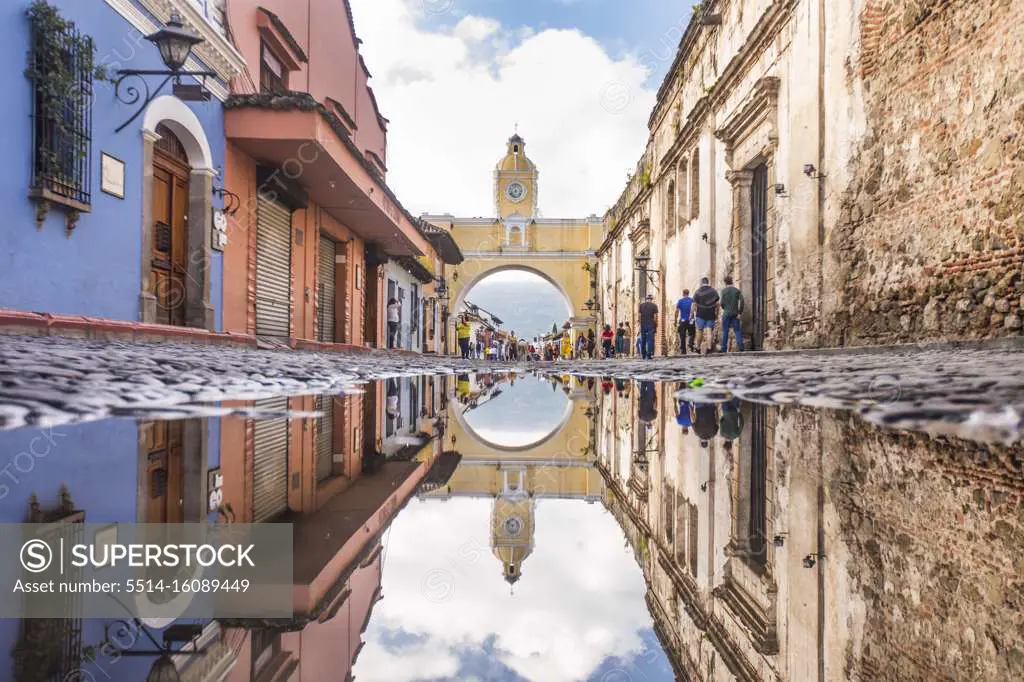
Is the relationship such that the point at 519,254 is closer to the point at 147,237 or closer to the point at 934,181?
the point at 147,237

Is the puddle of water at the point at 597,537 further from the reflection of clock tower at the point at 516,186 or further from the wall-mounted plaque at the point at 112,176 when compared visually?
the reflection of clock tower at the point at 516,186

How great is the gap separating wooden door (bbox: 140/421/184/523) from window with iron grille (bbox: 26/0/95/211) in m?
4.46

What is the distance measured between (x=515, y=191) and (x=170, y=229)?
118 feet

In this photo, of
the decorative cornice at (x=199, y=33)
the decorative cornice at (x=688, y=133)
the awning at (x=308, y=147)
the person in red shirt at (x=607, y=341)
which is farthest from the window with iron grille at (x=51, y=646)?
the person in red shirt at (x=607, y=341)

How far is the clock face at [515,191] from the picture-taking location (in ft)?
139

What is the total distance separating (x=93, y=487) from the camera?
4.39ft

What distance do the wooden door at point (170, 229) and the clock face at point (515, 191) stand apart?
35.1 metres

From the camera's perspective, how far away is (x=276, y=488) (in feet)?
5.04

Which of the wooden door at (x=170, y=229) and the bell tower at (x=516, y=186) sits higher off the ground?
the bell tower at (x=516, y=186)

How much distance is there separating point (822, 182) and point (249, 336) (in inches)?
292

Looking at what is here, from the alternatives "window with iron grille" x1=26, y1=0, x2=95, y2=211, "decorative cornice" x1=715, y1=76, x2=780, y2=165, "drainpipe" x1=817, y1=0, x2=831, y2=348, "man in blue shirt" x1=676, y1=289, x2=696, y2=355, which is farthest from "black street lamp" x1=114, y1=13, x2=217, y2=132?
"man in blue shirt" x1=676, y1=289, x2=696, y2=355

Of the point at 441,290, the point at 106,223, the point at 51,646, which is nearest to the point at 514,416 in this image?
the point at 51,646

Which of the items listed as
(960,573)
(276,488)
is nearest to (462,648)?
(960,573)

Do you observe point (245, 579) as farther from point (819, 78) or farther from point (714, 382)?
point (819, 78)
